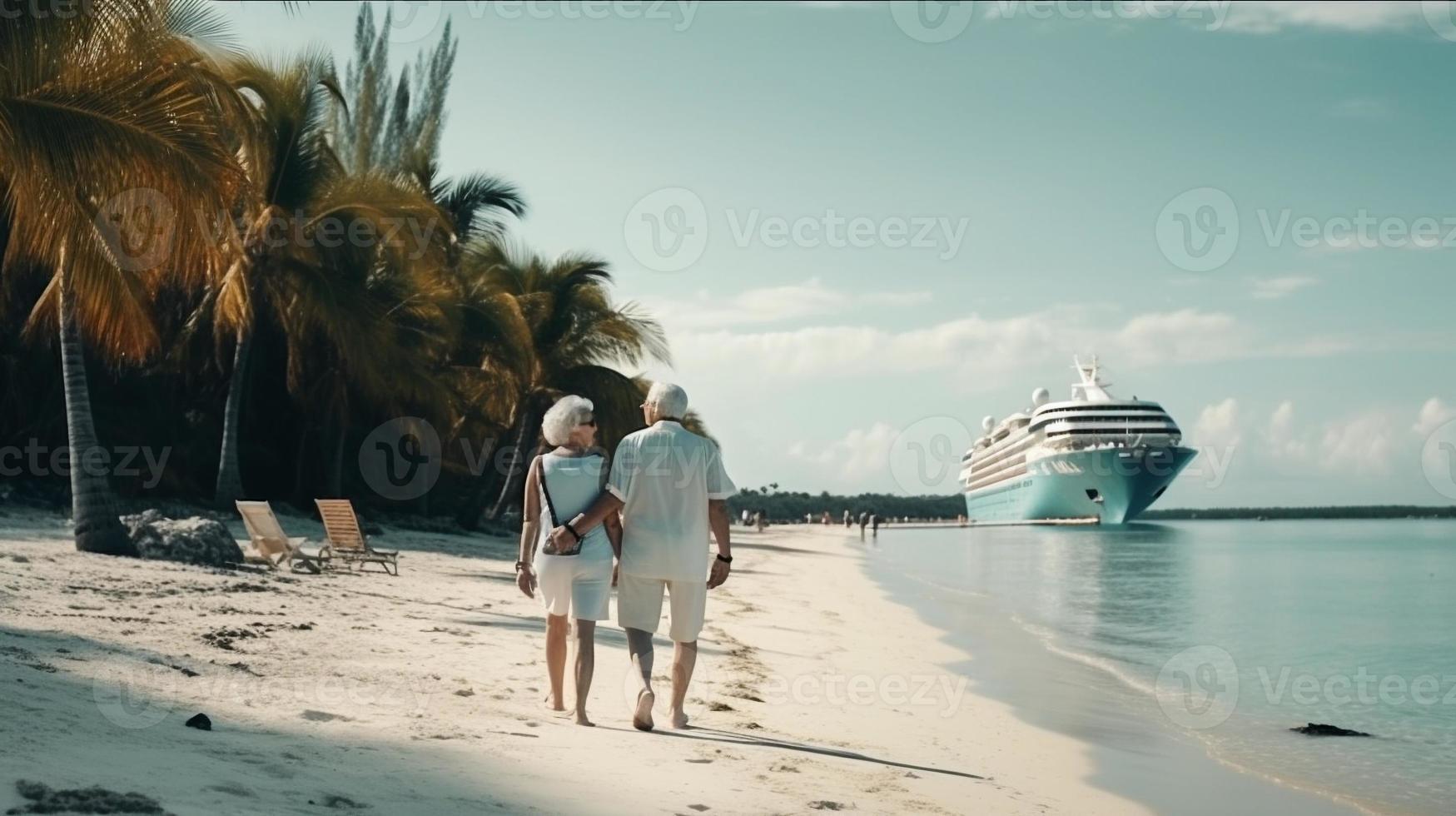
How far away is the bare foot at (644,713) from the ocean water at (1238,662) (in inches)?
97.2

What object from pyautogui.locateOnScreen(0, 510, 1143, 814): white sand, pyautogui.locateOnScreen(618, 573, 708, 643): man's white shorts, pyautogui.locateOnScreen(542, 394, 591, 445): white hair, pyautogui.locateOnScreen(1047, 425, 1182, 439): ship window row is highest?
pyautogui.locateOnScreen(1047, 425, 1182, 439): ship window row

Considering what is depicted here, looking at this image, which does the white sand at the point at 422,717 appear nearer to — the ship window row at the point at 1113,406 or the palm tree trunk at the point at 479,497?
the palm tree trunk at the point at 479,497

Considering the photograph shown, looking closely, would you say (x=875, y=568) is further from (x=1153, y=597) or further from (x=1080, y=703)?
(x=1080, y=703)

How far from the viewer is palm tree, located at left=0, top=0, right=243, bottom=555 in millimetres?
8086

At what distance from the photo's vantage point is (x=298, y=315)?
19516mm

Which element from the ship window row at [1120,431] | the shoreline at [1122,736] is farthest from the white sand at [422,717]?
the ship window row at [1120,431]

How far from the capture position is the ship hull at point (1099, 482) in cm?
7450

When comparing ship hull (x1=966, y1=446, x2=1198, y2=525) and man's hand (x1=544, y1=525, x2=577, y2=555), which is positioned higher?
ship hull (x1=966, y1=446, x2=1198, y2=525)

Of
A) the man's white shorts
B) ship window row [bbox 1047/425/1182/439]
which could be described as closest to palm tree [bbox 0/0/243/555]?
the man's white shorts

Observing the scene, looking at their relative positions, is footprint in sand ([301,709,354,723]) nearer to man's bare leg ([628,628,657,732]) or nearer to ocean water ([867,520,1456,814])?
man's bare leg ([628,628,657,732])

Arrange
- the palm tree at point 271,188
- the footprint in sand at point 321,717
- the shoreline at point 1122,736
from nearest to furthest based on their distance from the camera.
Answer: the footprint in sand at point 321,717 → the shoreline at point 1122,736 → the palm tree at point 271,188

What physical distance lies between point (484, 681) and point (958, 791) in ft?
8.93

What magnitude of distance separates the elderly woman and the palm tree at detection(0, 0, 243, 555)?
483 centimetres

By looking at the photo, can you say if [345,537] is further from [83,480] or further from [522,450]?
[522,450]
